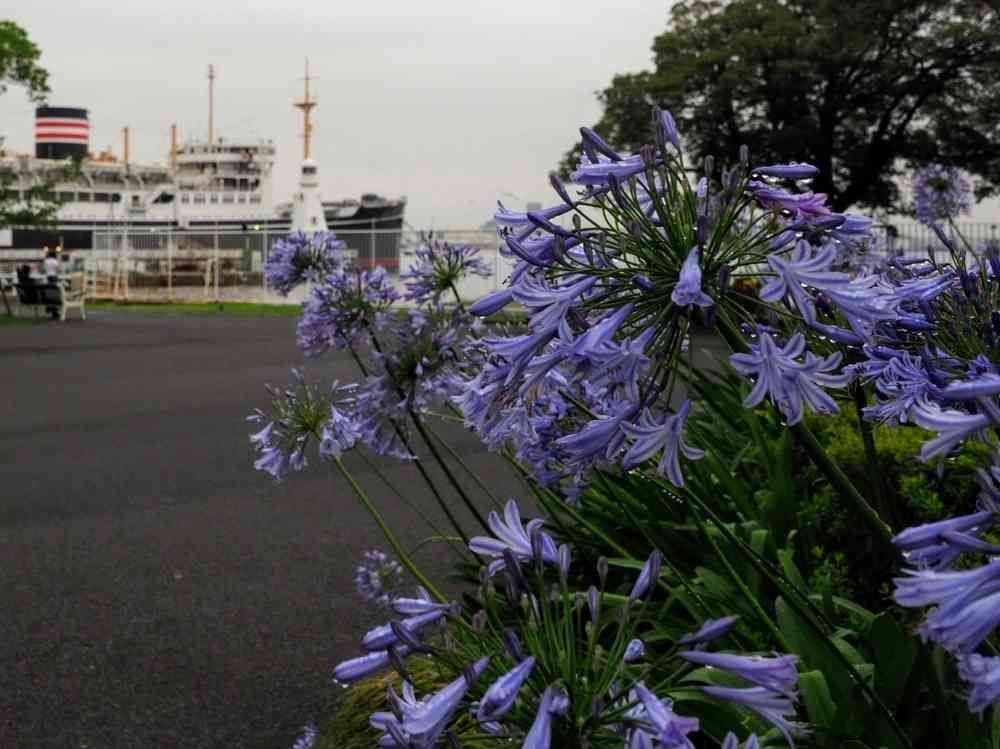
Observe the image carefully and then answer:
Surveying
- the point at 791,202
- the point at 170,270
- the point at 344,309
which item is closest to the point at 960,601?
the point at 791,202

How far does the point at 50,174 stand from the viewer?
3250cm

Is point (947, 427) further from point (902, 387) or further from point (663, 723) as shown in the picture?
point (902, 387)

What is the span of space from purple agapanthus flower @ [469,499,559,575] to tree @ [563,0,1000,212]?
98.4ft

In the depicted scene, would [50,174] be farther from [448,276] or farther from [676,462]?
[676,462]

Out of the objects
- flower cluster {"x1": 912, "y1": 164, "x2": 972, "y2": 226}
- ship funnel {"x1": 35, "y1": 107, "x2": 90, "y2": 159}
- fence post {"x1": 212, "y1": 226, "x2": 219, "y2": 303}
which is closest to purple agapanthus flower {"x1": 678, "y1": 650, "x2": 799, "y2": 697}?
flower cluster {"x1": 912, "y1": 164, "x2": 972, "y2": 226}

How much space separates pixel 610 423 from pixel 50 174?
112 ft

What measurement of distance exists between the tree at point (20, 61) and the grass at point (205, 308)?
26.2ft

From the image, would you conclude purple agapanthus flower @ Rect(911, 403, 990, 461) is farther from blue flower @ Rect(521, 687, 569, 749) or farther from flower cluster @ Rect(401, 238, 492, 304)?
flower cluster @ Rect(401, 238, 492, 304)

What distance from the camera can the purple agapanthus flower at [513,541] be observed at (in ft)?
4.37

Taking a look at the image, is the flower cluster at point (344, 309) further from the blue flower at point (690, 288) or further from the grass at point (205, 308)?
the grass at point (205, 308)

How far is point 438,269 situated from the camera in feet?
12.6

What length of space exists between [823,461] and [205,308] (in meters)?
36.1

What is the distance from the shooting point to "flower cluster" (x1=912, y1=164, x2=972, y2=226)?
8375 millimetres

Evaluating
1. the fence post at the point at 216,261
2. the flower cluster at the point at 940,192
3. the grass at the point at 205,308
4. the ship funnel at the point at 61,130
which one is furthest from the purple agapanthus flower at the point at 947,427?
the ship funnel at the point at 61,130
